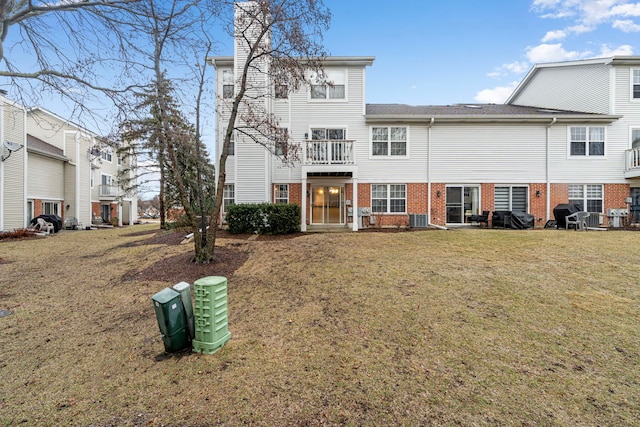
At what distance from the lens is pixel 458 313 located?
4.52 m

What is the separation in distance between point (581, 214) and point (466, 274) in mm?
9977

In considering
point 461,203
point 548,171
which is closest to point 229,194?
point 461,203

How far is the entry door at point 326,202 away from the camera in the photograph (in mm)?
14328

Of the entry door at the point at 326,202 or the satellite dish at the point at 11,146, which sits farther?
the satellite dish at the point at 11,146

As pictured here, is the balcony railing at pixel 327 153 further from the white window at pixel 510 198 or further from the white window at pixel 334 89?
the white window at pixel 510 198

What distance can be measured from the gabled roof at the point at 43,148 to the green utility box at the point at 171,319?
2316 centimetres

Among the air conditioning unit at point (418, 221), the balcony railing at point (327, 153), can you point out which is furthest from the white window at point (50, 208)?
the air conditioning unit at point (418, 221)

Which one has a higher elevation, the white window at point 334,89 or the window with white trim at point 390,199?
the white window at point 334,89

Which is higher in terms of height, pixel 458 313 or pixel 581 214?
pixel 581 214

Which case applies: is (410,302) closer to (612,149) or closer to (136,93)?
(136,93)

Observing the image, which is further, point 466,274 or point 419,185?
point 419,185

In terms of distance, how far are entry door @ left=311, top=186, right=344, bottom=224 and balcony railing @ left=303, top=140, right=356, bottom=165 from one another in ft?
6.20

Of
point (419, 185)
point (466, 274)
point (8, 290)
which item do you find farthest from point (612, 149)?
point (8, 290)

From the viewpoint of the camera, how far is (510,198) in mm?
14133
